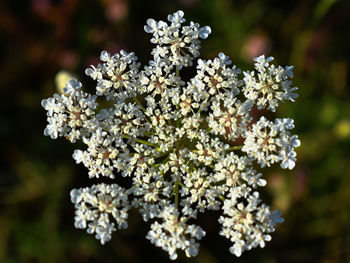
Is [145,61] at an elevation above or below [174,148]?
above

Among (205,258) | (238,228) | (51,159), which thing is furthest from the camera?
(51,159)

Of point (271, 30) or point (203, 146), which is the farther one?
point (271, 30)

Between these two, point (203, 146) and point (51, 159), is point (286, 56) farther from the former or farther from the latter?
point (51, 159)

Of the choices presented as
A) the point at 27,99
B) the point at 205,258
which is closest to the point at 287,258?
the point at 205,258

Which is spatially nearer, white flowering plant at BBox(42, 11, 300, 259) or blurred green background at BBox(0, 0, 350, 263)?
white flowering plant at BBox(42, 11, 300, 259)
